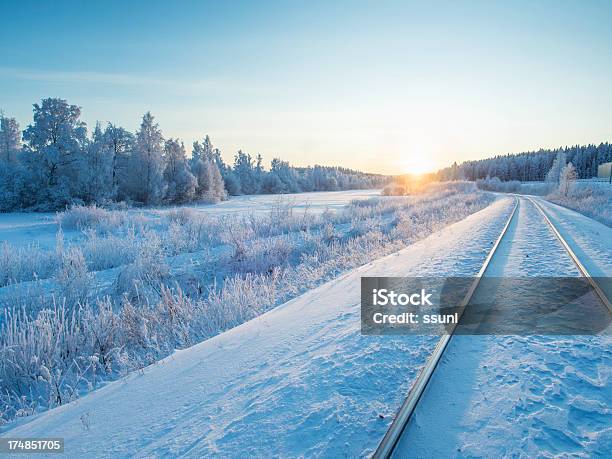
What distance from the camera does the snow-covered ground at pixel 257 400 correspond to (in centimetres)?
240

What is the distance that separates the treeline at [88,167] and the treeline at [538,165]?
98.5 meters

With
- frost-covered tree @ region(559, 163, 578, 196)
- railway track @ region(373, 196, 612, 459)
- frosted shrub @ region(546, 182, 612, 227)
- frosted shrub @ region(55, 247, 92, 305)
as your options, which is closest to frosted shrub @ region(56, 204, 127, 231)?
frosted shrub @ region(55, 247, 92, 305)

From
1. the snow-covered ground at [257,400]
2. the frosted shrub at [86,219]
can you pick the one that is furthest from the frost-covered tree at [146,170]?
the snow-covered ground at [257,400]

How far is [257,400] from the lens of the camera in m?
2.90

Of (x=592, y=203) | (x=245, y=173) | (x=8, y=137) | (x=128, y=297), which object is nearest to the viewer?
(x=128, y=297)

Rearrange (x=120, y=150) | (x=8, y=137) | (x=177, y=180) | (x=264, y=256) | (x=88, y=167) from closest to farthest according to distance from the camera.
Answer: (x=264, y=256) < (x=88, y=167) < (x=120, y=150) < (x=177, y=180) < (x=8, y=137)

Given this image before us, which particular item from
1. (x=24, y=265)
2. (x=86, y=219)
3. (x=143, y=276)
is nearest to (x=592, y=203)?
(x=143, y=276)

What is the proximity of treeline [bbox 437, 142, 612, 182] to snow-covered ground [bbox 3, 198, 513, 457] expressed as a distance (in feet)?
363

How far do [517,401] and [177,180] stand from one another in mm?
49368

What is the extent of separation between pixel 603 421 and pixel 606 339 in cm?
175

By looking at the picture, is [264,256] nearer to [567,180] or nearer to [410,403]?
[410,403]

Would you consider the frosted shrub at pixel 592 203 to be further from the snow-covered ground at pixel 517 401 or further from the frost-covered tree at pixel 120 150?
the frost-covered tree at pixel 120 150

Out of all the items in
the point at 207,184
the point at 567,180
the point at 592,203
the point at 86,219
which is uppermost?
the point at 207,184

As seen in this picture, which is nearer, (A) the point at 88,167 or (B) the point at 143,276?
(B) the point at 143,276
